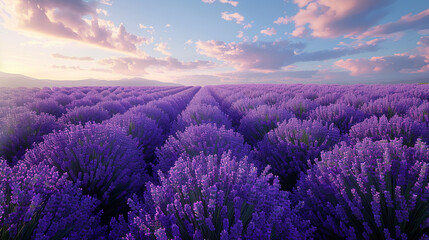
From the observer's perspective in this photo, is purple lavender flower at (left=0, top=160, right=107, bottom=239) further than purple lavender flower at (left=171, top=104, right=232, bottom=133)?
No

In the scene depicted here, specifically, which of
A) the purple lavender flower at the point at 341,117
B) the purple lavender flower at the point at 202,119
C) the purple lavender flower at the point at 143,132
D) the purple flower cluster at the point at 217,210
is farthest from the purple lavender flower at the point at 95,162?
the purple lavender flower at the point at 341,117

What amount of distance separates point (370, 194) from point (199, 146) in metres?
1.53

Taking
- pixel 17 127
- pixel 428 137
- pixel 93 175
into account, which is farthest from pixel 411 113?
pixel 17 127

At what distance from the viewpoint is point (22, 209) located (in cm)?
114

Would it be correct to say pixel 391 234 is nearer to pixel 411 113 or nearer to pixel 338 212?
pixel 338 212

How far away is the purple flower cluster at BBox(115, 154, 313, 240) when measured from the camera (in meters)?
1.06

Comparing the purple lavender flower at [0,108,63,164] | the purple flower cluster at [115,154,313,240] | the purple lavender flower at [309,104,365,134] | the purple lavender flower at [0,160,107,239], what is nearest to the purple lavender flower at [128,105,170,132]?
the purple lavender flower at [0,108,63,164]

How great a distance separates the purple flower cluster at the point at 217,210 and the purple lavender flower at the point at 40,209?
0.34 meters

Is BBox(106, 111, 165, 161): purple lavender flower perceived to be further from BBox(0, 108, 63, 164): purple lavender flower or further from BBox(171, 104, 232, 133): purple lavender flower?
BBox(0, 108, 63, 164): purple lavender flower

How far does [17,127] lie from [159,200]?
123 inches

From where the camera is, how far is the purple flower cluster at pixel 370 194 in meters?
1.19

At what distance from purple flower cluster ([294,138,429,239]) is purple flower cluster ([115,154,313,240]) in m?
0.30

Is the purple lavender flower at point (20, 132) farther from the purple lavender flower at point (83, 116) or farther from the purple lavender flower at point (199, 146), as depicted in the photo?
the purple lavender flower at point (199, 146)

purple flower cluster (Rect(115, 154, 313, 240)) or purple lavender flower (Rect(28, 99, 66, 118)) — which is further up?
purple flower cluster (Rect(115, 154, 313, 240))
